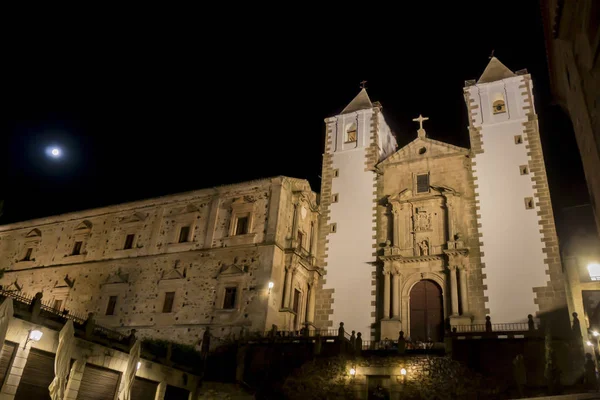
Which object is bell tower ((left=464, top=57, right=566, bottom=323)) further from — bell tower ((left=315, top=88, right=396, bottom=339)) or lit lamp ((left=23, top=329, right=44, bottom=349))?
lit lamp ((left=23, top=329, right=44, bottom=349))

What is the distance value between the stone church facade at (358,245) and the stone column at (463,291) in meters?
0.08

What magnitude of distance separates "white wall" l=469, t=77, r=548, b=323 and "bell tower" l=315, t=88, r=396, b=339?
602 centimetres

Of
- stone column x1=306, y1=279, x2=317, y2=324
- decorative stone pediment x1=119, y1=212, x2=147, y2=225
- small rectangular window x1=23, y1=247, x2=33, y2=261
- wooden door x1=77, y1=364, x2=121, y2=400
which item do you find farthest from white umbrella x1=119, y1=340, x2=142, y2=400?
small rectangular window x1=23, y1=247, x2=33, y2=261

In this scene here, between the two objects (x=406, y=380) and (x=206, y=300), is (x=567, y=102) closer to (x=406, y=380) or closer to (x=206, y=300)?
(x=406, y=380)

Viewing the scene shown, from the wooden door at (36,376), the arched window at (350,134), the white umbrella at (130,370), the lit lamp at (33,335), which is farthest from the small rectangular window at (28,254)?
the arched window at (350,134)

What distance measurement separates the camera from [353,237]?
28.3 meters

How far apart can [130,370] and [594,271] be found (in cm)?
3182

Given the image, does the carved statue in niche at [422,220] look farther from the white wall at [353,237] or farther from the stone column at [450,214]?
the white wall at [353,237]

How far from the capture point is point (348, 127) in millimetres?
32812

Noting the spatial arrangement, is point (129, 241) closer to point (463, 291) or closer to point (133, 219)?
point (133, 219)

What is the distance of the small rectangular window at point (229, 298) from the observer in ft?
93.0

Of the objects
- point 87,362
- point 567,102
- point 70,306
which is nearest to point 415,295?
point 567,102

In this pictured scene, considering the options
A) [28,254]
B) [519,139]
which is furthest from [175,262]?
[519,139]

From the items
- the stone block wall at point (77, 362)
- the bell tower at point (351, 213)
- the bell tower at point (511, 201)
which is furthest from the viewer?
the bell tower at point (351, 213)
